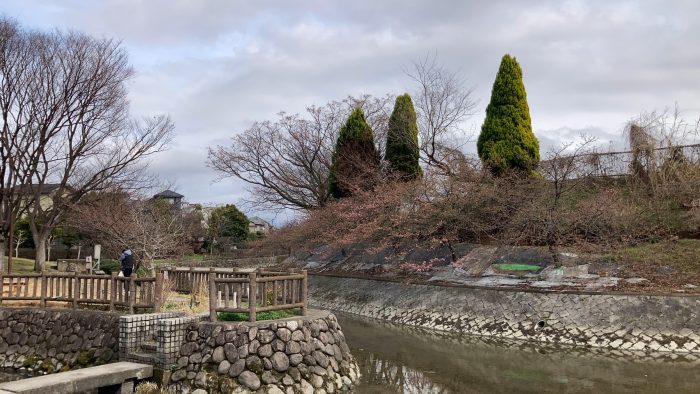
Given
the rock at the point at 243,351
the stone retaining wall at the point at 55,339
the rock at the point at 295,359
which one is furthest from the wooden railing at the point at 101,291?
the rock at the point at 295,359

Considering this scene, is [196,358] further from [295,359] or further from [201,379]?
[295,359]

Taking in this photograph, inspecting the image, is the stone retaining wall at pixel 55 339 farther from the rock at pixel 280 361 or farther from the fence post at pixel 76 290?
the rock at pixel 280 361

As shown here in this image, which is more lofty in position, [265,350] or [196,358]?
[265,350]

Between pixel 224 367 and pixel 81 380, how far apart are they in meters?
2.24

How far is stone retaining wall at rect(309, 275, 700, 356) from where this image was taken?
13.2 m

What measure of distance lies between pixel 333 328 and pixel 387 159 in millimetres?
17715

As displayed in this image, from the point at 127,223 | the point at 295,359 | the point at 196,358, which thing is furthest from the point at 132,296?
the point at 127,223

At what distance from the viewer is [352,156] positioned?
2872cm

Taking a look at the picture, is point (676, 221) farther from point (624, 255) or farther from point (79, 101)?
point (79, 101)

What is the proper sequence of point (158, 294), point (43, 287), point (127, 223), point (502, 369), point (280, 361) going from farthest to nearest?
point (127, 223) < point (43, 287) < point (502, 369) < point (158, 294) < point (280, 361)

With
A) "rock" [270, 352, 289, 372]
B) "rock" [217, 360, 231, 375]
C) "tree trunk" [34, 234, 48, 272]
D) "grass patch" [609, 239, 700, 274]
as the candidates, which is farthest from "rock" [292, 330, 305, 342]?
"tree trunk" [34, 234, 48, 272]

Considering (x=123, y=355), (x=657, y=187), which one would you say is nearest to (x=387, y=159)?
(x=657, y=187)

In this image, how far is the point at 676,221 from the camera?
19281 millimetres

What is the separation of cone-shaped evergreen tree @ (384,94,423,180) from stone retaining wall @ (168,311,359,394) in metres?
17.1
